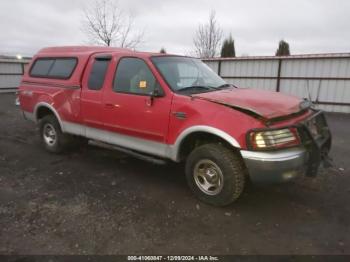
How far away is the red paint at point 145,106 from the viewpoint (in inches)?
137

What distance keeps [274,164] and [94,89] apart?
121 inches

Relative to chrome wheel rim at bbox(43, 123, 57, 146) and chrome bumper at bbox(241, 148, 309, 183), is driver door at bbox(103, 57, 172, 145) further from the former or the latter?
chrome wheel rim at bbox(43, 123, 57, 146)

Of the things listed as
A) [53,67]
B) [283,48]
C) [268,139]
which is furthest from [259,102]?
[283,48]

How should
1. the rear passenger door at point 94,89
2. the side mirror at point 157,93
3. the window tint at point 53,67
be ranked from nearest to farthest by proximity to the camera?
the side mirror at point 157,93 < the rear passenger door at point 94,89 < the window tint at point 53,67

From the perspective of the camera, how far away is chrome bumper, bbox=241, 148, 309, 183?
10.6 feet

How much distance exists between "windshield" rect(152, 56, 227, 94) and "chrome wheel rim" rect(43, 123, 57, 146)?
281cm

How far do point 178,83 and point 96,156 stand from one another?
2.60 meters

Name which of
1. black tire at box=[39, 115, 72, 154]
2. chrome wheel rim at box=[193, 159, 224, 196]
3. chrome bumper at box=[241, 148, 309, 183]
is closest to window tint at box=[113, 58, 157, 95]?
chrome wheel rim at box=[193, 159, 224, 196]

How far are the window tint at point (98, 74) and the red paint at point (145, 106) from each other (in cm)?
10

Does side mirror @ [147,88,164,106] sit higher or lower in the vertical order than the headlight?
higher

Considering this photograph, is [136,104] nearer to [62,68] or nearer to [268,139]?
[268,139]

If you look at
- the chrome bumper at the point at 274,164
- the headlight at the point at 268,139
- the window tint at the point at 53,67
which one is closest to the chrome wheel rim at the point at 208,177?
the chrome bumper at the point at 274,164

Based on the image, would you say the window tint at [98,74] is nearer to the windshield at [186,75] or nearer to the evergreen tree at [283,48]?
the windshield at [186,75]

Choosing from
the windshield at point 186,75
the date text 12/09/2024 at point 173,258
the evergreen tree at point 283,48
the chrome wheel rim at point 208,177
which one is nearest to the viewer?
the date text 12/09/2024 at point 173,258
